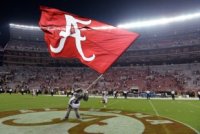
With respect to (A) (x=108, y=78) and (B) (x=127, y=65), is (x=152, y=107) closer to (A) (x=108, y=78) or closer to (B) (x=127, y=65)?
(A) (x=108, y=78)

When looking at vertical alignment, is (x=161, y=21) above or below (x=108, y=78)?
above

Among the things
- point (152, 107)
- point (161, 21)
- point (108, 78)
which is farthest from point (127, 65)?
point (152, 107)

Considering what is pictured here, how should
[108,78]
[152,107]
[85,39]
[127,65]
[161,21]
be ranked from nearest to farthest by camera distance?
1. [85,39]
2. [152,107]
3. [108,78]
4. [161,21]
5. [127,65]

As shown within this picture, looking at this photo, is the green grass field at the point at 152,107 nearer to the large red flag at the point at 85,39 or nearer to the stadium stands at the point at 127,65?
the large red flag at the point at 85,39

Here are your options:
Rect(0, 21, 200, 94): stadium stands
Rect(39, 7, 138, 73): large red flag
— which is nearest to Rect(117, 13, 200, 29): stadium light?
Rect(0, 21, 200, 94): stadium stands

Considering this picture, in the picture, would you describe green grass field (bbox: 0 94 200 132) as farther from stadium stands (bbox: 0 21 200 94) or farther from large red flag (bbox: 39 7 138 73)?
stadium stands (bbox: 0 21 200 94)

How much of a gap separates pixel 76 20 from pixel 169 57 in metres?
48.4

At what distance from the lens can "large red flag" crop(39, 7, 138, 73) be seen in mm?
11711

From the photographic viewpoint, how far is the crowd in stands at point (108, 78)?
52.2m

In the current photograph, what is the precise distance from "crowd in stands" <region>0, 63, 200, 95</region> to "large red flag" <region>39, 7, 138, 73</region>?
36.4 m

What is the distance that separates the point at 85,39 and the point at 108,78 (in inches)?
1855

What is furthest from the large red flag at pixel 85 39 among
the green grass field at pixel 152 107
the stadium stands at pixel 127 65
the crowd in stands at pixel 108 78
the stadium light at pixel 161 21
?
the stadium light at pixel 161 21

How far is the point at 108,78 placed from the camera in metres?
59.4

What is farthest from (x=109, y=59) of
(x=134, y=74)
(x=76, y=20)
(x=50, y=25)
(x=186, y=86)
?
(x=134, y=74)
